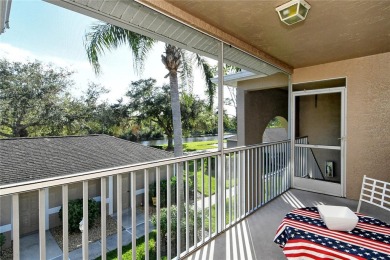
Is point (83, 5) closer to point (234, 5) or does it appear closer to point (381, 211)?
point (234, 5)

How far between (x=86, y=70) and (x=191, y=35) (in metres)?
1.46

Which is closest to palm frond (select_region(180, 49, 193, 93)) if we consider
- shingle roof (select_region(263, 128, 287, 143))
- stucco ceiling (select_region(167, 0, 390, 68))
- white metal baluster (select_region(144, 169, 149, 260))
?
stucco ceiling (select_region(167, 0, 390, 68))

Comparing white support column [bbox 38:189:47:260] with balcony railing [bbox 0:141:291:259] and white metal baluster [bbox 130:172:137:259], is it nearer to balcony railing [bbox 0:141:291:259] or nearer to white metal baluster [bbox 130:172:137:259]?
balcony railing [bbox 0:141:291:259]

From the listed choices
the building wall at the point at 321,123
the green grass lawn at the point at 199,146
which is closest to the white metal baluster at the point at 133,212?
the green grass lawn at the point at 199,146

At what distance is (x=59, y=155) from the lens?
150 cm

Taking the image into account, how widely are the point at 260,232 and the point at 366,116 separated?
2.99m

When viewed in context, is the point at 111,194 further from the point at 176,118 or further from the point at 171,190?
the point at 176,118

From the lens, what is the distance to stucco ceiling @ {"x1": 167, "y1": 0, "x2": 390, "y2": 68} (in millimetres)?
2174

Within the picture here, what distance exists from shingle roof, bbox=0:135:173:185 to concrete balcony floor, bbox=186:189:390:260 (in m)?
1.45

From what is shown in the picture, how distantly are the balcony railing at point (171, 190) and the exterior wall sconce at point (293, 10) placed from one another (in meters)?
1.72

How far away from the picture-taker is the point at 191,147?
2.77 m

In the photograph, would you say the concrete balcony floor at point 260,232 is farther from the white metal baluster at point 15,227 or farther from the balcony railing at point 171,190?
the white metal baluster at point 15,227

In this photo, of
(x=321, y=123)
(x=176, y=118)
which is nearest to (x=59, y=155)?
(x=176, y=118)

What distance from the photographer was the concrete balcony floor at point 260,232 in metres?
2.44
